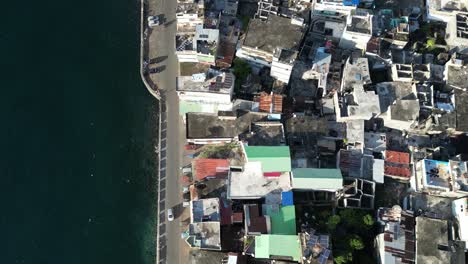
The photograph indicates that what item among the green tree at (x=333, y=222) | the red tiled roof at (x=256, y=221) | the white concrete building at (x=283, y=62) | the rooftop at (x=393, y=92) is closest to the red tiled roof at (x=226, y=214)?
the red tiled roof at (x=256, y=221)

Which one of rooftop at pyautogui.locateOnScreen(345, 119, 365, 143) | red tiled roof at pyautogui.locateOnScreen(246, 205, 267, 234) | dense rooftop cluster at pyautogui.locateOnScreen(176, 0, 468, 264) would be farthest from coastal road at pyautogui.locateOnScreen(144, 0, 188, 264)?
rooftop at pyautogui.locateOnScreen(345, 119, 365, 143)

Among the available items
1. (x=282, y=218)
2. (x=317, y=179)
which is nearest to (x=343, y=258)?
(x=282, y=218)

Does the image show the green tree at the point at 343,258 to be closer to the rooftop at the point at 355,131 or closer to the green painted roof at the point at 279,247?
the green painted roof at the point at 279,247

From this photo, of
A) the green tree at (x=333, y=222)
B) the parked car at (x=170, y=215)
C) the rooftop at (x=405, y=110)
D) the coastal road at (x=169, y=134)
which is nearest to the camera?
the green tree at (x=333, y=222)

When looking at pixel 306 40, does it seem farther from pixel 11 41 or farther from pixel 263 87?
pixel 11 41

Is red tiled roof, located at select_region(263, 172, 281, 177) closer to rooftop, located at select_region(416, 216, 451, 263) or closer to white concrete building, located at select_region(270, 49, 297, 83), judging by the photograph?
white concrete building, located at select_region(270, 49, 297, 83)

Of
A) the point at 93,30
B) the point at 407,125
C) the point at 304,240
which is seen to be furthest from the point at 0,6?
the point at 407,125
